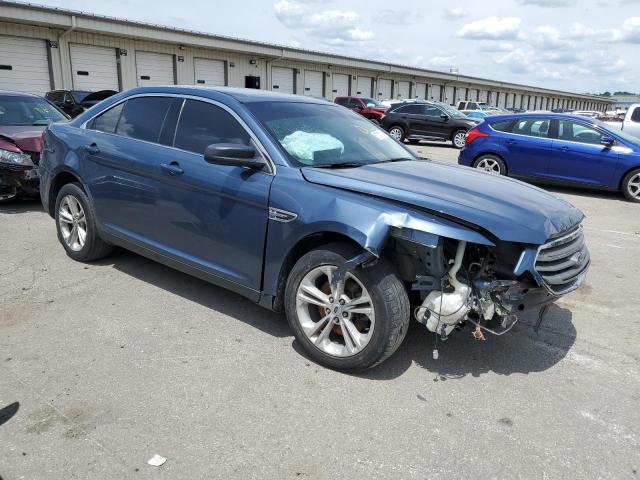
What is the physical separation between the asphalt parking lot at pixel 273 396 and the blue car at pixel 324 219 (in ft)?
1.15

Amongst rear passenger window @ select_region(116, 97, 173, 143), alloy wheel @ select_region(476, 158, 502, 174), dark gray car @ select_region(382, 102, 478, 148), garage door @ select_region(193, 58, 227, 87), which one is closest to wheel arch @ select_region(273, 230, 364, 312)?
rear passenger window @ select_region(116, 97, 173, 143)

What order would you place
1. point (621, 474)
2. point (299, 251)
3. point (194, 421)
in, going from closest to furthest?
1. point (621, 474)
2. point (194, 421)
3. point (299, 251)

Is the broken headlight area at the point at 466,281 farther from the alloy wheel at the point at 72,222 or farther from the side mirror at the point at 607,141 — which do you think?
the side mirror at the point at 607,141

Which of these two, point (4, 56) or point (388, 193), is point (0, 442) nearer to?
point (388, 193)

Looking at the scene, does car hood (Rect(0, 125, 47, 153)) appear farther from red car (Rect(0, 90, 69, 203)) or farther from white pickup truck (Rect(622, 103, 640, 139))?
white pickup truck (Rect(622, 103, 640, 139))

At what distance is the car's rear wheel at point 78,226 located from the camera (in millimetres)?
5020

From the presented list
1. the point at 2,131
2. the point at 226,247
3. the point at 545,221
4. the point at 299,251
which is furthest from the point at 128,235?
the point at 2,131

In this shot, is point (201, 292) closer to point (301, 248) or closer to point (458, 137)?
point (301, 248)

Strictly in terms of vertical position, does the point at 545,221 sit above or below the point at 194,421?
above

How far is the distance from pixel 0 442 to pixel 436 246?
248 cm

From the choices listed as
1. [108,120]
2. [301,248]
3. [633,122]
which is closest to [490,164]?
[633,122]

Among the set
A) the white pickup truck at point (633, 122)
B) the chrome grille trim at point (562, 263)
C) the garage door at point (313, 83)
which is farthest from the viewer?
the garage door at point (313, 83)

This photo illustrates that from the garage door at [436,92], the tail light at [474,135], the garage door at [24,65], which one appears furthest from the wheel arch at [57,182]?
the garage door at [436,92]

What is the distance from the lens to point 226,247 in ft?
12.6
